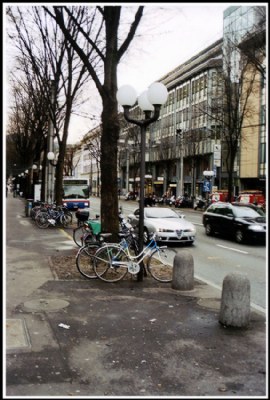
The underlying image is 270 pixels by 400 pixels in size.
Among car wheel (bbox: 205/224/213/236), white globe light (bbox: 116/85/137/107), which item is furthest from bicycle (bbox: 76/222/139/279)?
car wheel (bbox: 205/224/213/236)

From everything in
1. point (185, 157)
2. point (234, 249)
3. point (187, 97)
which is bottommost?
point (234, 249)

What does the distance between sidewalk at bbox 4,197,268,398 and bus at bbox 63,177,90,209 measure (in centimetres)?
2901

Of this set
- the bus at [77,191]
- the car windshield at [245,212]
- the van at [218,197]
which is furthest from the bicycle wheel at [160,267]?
the van at [218,197]

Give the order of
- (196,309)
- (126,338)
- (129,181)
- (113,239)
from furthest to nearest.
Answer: (129,181)
(113,239)
(196,309)
(126,338)

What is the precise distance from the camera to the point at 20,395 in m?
4.25

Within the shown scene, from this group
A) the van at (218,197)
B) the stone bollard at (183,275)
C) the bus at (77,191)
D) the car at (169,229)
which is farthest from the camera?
the van at (218,197)

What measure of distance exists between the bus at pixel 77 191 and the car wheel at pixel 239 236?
2182 cm

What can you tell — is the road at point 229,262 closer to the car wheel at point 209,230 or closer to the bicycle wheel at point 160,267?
the bicycle wheel at point 160,267

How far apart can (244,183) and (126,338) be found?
49.9m

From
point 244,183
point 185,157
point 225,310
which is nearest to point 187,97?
point 185,157

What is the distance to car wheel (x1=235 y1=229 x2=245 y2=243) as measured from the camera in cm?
1740

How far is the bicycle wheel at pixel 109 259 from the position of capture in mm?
9422

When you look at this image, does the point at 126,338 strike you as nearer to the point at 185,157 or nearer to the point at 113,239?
the point at 113,239

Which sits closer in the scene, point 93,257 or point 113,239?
point 93,257
